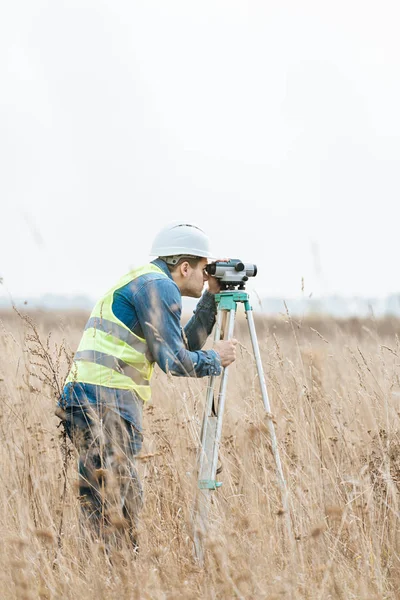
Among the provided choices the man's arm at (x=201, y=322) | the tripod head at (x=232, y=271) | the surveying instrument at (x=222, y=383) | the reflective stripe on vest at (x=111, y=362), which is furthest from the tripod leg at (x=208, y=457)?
the reflective stripe on vest at (x=111, y=362)

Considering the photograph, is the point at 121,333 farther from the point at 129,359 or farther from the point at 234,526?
the point at 234,526

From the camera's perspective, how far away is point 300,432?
3777 mm

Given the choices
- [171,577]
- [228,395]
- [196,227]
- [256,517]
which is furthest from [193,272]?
[228,395]

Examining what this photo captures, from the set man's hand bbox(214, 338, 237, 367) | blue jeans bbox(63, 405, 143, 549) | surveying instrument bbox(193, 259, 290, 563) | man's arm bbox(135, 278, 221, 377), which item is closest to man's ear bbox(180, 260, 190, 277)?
surveying instrument bbox(193, 259, 290, 563)

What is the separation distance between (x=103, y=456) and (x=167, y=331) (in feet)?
2.17

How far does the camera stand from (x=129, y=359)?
3.44 m

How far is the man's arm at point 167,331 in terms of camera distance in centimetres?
327

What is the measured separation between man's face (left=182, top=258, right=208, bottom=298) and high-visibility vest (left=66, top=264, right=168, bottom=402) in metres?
0.17

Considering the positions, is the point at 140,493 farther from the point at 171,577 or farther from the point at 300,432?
the point at 300,432

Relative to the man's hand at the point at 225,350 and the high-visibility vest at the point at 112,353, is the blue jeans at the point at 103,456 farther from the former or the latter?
the man's hand at the point at 225,350

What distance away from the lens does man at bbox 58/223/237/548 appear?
3.30 meters

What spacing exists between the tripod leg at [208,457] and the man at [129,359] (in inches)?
7.4

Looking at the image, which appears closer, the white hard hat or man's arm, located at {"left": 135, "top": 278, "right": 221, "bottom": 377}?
man's arm, located at {"left": 135, "top": 278, "right": 221, "bottom": 377}

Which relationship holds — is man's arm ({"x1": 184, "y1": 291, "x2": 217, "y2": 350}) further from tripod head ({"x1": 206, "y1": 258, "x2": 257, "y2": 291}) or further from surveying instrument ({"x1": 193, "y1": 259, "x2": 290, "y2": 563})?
tripod head ({"x1": 206, "y1": 258, "x2": 257, "y2": 291})
